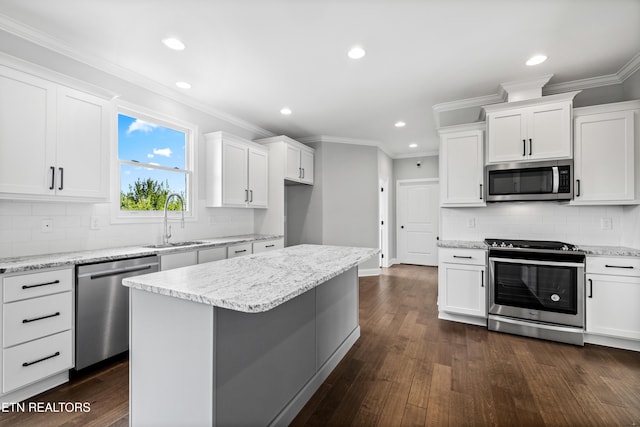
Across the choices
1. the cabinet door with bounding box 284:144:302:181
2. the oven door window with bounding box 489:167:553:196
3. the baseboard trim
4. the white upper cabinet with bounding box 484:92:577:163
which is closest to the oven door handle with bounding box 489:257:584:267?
the oven door window with bounding box 489:167:553:196

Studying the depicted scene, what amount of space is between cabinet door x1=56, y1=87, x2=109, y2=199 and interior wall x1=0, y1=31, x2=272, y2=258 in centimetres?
15

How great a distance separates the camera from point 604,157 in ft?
9.45

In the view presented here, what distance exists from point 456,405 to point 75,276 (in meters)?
2.83

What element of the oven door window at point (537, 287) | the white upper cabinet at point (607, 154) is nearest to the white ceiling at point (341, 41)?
the white upper cabinet at point (607, 154)

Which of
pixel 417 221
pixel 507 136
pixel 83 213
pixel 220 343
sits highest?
pixel 507 136

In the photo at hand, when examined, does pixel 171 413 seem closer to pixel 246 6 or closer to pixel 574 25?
pixel 246 6

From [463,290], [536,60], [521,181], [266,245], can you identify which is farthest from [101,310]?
[536,60]

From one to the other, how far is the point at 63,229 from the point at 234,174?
1.95 meters

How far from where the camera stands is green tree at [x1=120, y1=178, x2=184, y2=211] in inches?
123

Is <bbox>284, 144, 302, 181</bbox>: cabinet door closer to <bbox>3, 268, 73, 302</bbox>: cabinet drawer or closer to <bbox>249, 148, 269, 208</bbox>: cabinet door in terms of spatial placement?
<bbox>249, 148, 269, 208</bbox>: cabinet door

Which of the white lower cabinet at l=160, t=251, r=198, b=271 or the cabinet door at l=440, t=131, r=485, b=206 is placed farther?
the cabinet door at l=440, t=131, r=485, b=206

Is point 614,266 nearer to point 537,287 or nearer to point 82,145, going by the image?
point 537,287

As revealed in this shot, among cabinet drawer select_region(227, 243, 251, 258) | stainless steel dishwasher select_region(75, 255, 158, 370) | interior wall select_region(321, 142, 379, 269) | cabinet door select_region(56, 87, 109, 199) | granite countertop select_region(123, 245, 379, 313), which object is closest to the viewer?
granite countertop select_region(123, 245, 379, 313)

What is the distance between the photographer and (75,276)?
2.16 meters
